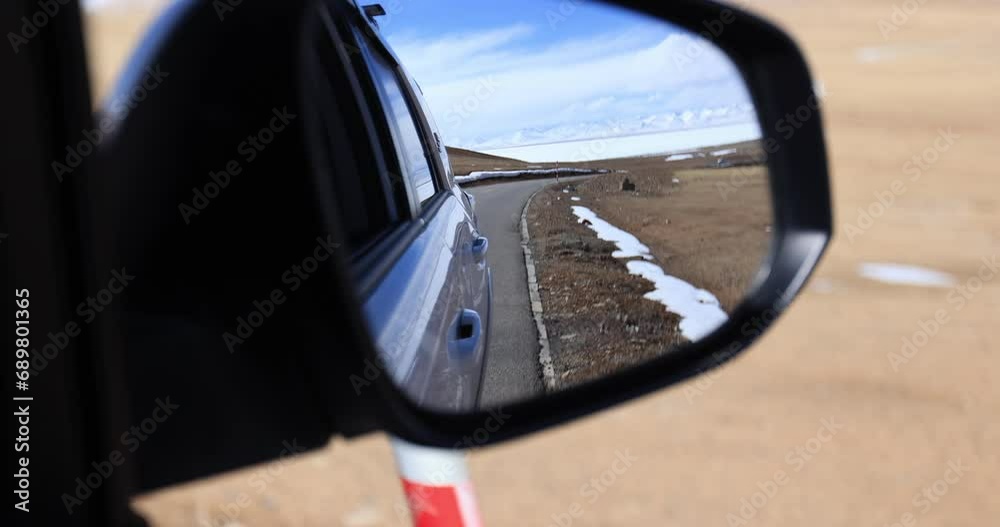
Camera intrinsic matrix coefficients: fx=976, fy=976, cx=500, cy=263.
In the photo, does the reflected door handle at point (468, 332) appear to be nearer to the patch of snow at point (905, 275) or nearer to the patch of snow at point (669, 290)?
the patch of snow at point (669, 290)

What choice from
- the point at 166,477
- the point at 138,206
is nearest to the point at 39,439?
the point at 166,477

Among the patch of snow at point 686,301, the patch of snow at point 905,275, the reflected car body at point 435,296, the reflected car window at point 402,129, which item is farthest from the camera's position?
the patch of snow at point 905,275

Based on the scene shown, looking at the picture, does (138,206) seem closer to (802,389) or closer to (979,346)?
(802,389)

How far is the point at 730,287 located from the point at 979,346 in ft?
19.5

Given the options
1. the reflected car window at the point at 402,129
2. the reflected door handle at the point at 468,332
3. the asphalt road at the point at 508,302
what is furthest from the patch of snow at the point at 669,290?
the reflected car window at the point at 402,129

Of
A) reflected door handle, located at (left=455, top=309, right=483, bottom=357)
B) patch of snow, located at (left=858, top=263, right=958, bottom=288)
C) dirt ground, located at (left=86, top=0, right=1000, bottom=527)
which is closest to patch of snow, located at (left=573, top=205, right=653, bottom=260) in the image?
reflected door handle, located at (left=455, top=309, right=483, bottom=357)

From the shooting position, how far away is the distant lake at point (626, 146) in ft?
4.54

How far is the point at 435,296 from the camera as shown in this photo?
5.43 ft

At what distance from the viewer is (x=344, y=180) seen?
1.58 m

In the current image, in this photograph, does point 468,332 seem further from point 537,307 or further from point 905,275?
point 905,275

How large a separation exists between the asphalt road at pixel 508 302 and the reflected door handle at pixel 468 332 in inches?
1.4

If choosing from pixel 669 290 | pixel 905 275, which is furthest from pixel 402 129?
pixel 905 275

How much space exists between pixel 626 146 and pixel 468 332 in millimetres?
391

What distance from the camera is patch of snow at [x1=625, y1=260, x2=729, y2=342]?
5.33ft
